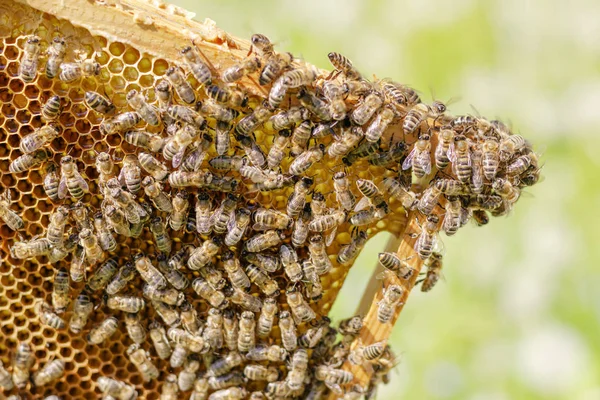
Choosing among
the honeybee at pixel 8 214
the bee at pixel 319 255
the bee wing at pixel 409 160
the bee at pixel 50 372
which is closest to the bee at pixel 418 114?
the bee wing at pixel 409 160

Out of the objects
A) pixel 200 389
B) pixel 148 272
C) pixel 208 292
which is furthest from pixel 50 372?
pixel 208 292

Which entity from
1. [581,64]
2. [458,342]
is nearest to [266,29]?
[581,64]

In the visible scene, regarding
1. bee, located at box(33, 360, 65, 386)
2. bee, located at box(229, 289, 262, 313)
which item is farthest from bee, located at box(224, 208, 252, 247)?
bee, located at box(33, 360, 65, 386)

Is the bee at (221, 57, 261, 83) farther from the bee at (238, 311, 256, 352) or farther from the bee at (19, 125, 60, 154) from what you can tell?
the bee at (238, 311, 256, 352)

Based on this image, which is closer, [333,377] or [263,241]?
[263,241]

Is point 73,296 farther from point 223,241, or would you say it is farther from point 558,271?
point 558,271

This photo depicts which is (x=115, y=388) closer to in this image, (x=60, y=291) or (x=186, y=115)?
(x=60, y=291)
